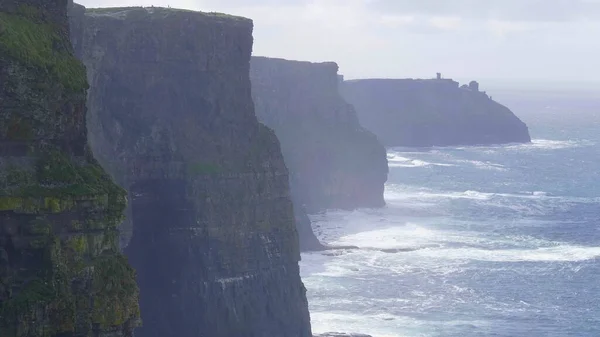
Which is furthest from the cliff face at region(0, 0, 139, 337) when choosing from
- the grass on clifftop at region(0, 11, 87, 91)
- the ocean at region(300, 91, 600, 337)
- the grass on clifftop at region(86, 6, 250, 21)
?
the ocean at region(300, 91, 600, 337)

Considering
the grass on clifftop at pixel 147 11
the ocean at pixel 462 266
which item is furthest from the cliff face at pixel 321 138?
the grass on clifftop at pixel 147 11

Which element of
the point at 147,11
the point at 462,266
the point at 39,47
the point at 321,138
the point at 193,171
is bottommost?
the point at 462,266

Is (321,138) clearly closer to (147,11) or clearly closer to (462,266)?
(462,266)

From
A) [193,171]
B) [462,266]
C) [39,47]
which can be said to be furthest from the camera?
[462,266]

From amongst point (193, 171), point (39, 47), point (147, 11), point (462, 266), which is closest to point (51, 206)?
point (39, 47)

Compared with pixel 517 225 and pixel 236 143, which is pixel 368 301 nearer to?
pixel 236 143

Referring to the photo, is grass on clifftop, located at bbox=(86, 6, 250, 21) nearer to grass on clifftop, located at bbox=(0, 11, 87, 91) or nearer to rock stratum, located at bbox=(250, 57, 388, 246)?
grass on clifftop, located at bbox=(0, 11, 87, 91)

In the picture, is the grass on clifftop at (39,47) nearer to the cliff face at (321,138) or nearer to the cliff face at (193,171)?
the cliff face at (193,171)
